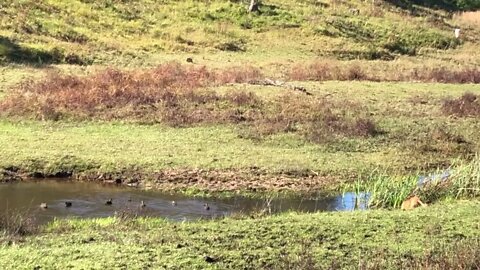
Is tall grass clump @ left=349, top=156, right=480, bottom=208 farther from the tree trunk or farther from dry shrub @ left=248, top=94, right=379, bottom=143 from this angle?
the tree trunk

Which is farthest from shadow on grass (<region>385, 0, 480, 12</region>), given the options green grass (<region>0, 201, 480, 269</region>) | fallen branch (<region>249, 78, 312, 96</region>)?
green grass (<region>0, 201, 480, 269</region>)

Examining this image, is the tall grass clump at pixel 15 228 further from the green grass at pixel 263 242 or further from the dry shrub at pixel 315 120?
the dry shrub at pixel 315 120

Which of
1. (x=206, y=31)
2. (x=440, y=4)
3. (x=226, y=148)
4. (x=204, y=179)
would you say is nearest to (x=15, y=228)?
(x=204, y=179)

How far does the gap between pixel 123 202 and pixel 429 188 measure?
610 centimetres

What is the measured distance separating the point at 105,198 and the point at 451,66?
27.1 meters

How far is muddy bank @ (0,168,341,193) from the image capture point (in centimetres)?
1574

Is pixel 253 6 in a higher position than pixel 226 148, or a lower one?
higher

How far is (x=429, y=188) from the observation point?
14.1 metres

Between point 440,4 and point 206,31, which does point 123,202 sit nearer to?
point 206,31

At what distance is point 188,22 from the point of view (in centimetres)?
4212

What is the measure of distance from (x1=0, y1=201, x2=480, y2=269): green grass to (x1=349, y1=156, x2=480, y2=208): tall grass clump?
175cm

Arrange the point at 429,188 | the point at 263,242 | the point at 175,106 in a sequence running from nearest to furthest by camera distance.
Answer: the point at 263,242
the point at 429,188
the point at 175,106

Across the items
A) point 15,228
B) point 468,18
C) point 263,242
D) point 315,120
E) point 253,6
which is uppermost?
point 263,242

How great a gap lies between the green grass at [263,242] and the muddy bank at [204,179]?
376cm
